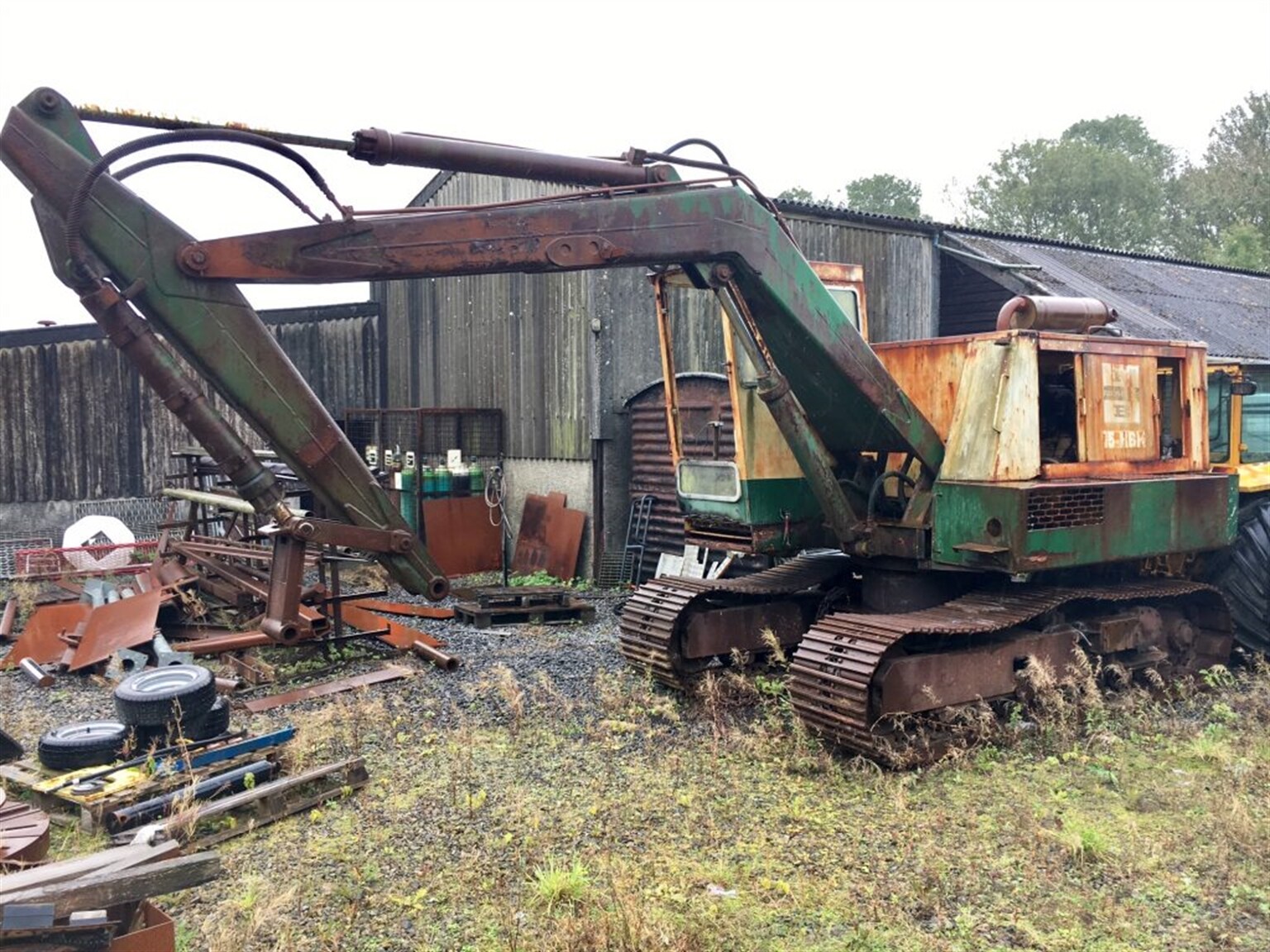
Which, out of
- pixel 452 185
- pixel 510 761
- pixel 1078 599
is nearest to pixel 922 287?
pixel 452 185

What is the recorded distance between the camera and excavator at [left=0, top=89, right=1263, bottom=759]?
13.7 feet

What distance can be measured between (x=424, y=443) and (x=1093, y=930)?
13.2m

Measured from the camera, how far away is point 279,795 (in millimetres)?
5195

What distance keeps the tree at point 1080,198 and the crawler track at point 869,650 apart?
41134mm

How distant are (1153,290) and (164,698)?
1743 cm

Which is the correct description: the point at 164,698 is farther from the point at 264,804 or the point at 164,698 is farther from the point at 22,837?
the point at 22,837

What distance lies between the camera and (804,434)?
19.9 feet

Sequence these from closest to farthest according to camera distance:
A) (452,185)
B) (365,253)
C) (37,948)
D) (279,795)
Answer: (37,948) < (365,253) < (279,795) < (452,185)

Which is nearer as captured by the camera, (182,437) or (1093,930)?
(1093,930)

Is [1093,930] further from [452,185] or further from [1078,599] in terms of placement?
[452,185]

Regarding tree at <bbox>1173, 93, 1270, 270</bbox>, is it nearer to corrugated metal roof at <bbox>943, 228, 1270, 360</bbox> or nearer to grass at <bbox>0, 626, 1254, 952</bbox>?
corrugated metal roof at <bbox>943, 228, 1270, 360</bbox>

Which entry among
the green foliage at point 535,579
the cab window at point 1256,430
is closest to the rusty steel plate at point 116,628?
the green foliage at point 535,579

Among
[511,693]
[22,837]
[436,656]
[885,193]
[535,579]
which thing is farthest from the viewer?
[885,193]

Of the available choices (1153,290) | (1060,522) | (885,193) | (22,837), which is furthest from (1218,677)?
(885,193)
